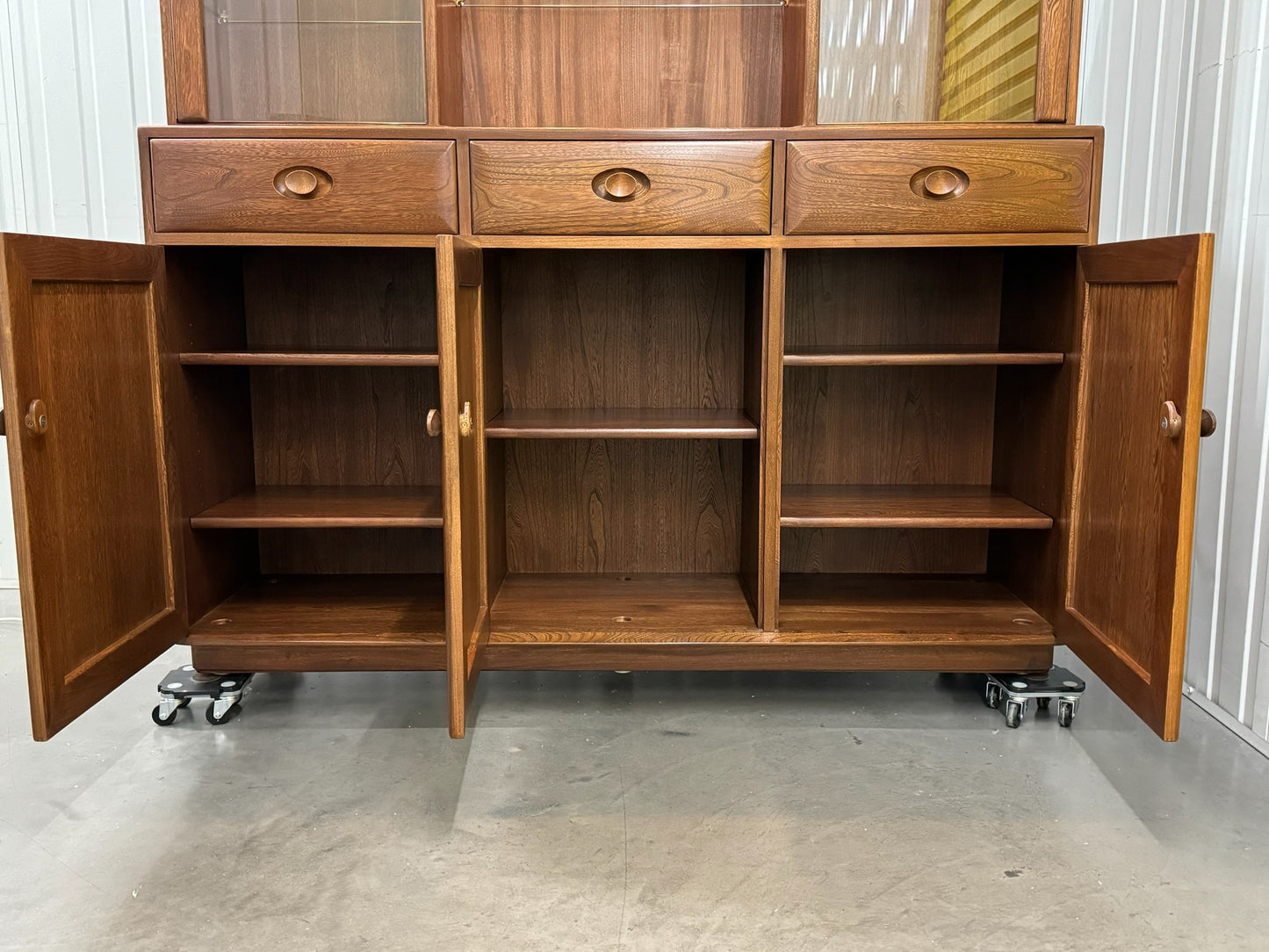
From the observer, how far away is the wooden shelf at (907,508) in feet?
6.54

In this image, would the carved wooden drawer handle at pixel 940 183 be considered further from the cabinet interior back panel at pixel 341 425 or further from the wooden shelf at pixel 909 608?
the cabinet interior back panel at pixel 341 425

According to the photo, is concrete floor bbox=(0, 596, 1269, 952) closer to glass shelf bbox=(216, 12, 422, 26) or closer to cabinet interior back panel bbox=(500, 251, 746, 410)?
cabinet interior back panel bbox=(500, 251, 746, 410)

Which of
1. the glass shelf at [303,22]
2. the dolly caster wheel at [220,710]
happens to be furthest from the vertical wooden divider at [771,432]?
the dolly caster wheel at [220,710]

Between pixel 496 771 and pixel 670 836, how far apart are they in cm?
38

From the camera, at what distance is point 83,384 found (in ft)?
5.33

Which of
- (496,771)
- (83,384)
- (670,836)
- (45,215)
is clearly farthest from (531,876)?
(45,215)

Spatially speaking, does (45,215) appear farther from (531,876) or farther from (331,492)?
(531,876)

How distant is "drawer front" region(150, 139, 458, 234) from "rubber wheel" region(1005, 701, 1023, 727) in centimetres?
141

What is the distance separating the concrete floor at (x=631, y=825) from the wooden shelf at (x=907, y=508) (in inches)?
16.1

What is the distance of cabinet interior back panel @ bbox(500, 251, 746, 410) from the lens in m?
2.33

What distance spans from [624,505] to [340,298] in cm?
81

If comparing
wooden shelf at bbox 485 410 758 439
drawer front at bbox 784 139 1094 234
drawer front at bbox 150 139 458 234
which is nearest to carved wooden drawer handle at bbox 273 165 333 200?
drawer front at bbox 150 139 458 234

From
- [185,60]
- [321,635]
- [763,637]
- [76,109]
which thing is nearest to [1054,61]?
[763,637]

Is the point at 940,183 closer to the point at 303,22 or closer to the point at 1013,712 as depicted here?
the point at 1013,712
